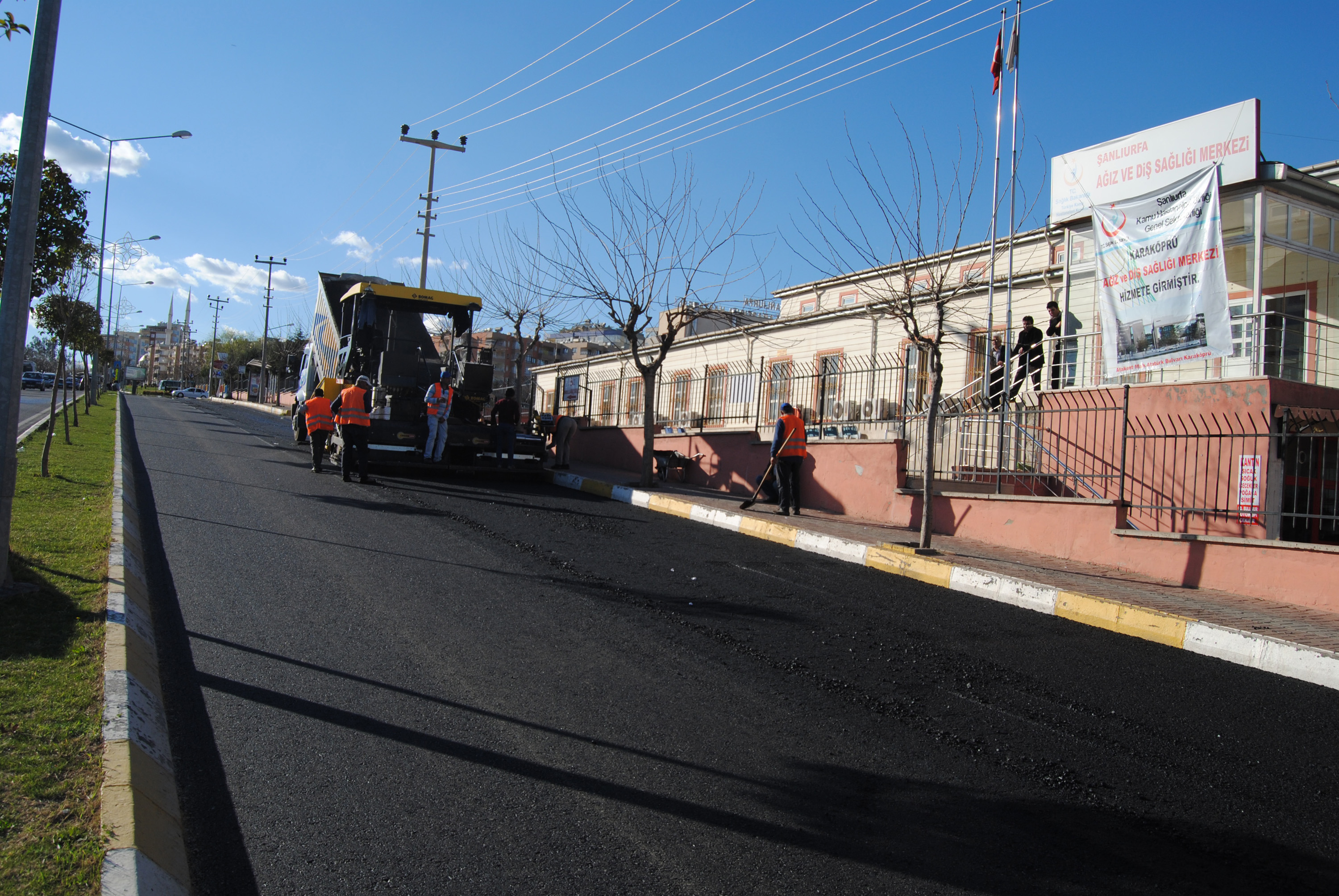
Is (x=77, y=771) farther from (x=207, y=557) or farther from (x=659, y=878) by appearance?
(x=207, y=557)

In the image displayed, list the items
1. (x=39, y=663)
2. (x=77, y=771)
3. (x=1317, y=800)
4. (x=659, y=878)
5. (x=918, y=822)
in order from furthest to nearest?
(x=39, y=663)
(x=1317, y=800)
(x=918, y=822)
(x=77, y=771)
(x=659, y=878)

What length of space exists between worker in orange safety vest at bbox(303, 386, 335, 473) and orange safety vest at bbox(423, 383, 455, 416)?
1.53 metres

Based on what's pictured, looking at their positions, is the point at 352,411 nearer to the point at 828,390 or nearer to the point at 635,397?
the point at 828,390

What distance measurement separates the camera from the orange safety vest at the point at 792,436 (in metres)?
12.4

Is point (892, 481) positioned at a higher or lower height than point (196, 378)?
lower

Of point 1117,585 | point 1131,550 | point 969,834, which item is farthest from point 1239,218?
point 969,834

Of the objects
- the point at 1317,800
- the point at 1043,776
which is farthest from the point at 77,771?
the point at 1317,800

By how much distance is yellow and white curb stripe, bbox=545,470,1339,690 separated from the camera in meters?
5.92

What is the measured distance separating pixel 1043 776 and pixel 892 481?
842 cm

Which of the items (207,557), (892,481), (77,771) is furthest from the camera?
(892,481)

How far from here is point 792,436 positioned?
12.5 m

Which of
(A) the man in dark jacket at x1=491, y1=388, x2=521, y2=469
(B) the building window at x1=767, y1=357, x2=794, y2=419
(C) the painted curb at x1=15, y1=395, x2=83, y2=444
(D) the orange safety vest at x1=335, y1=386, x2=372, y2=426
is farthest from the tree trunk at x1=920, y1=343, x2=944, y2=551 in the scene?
(C) the painted curb at x1=15, y1=395, x2=83, y2=444

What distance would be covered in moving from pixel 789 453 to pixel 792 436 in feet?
0.82

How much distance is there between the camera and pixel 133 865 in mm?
2713
